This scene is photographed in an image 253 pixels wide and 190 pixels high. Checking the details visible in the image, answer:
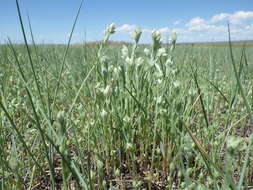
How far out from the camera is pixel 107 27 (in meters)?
0.96

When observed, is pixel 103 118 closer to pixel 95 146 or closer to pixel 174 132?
pixel 95 146

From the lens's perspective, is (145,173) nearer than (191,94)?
Yes

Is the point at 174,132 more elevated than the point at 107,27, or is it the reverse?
the point at 107,27

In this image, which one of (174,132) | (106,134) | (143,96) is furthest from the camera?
(143,96)

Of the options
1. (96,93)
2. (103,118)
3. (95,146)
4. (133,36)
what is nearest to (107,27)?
(133,36)

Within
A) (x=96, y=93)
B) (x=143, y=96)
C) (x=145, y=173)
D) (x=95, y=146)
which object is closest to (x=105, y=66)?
(x=96, y=93)

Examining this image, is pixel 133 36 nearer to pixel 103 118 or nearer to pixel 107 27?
pixel 107 27

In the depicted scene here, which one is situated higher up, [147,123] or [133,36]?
[133,36]

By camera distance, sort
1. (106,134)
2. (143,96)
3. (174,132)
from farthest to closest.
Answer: (143,96) < (106,134) < (174,132)

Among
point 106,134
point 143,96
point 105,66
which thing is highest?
point 105,66

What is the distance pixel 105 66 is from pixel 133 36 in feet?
0.74

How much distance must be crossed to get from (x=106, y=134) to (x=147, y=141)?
174mm

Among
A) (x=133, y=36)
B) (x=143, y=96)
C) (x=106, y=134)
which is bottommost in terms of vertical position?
(x=106, y=134)

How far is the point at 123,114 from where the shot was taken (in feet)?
3.11
